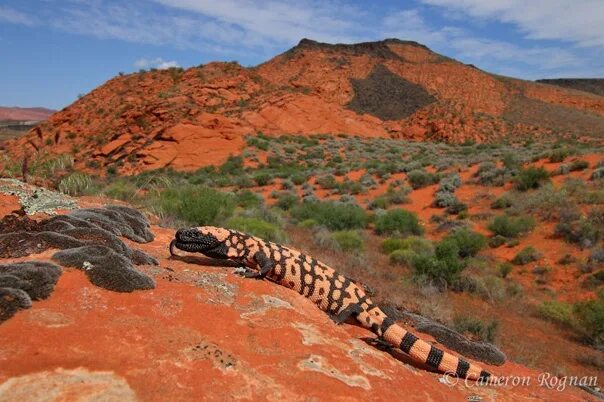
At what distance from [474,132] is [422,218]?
3512 cm

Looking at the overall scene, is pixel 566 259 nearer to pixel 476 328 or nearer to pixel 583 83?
pixel 476 328

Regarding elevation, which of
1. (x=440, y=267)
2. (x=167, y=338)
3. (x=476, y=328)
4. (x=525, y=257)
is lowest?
(x=476, y=328)

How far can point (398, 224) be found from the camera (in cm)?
1686

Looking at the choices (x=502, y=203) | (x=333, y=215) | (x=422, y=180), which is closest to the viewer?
(x=333, y=215)

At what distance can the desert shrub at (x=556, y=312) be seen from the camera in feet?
33.4

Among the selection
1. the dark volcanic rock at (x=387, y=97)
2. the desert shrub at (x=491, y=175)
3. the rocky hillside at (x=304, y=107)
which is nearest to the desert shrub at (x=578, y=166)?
the desert shrub at (x=491, y=175)

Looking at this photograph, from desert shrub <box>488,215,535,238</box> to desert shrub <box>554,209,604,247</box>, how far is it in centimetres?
87

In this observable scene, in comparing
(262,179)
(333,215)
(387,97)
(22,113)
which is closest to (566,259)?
(333,215)

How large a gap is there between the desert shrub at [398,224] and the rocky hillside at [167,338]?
1116 centimetres

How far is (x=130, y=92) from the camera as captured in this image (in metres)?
43.3

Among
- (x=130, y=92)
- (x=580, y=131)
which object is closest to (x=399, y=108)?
(x=580, y=131)

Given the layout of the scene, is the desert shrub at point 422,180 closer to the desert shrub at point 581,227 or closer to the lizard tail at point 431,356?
the desert shrub at point 581,227

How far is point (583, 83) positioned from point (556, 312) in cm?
10178

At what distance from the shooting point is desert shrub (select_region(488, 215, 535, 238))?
51.4 feet
